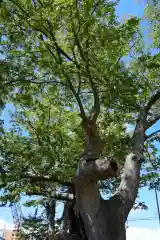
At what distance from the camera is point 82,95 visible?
8242 mm

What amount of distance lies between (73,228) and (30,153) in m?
2.25

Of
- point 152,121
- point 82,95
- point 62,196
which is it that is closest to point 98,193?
point 62,196

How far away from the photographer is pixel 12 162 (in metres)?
7.59

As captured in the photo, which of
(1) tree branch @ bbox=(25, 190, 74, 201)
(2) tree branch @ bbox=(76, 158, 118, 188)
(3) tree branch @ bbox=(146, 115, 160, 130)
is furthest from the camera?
(1) tree branch @ bbox=(25, 190, 74, 201)

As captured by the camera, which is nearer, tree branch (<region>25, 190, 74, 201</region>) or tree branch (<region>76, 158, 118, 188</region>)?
tree branch (<region>76, 158, 118, 188</region>)

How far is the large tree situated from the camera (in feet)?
17.8

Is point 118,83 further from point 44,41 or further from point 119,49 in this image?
point 44,41

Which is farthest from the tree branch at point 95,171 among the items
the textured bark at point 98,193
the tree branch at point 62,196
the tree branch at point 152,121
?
the tree branch at point 152,121

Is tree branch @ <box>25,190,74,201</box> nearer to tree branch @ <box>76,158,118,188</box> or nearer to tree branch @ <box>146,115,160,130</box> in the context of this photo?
tree branch @ <box>76,158,118,188</box>

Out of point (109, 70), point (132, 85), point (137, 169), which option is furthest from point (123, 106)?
point (137, 169)

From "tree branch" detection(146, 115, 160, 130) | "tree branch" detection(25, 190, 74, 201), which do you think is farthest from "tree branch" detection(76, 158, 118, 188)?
"tree branch" detection(146, 115, 160, 130)

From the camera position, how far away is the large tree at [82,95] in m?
5.41

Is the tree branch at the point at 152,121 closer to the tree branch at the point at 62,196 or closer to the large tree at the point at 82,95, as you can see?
the large tree at the point at 82,95

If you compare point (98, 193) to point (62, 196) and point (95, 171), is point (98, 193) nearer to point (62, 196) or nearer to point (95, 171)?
point (95, 171)
